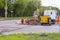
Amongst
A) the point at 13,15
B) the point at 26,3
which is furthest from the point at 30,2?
the point at 13,15

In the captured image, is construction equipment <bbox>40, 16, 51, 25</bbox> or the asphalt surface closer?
the asphalt surface

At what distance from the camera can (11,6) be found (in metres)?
86.8

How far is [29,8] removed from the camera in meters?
92.2

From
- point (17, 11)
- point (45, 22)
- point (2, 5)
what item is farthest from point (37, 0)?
point (45, 22)

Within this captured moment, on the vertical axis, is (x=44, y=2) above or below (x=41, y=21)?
above

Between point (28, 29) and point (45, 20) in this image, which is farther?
point (45, 20)

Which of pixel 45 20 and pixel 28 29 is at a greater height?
pixel 45 20

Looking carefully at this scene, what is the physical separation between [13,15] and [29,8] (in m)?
6.64

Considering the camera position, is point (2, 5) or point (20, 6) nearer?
point (2, 5)

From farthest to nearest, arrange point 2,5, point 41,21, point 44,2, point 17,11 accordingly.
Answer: point 17,11, point 2,5, point 41,21, point 44,2

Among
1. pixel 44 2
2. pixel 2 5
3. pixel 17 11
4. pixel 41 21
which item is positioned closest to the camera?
pixel 44 2

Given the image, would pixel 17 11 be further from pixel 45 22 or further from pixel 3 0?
pixel 45 22

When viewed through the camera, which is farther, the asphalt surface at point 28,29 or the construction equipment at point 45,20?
the construction equipment at point 45,20

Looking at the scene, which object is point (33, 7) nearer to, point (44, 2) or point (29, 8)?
point (29, 8)
